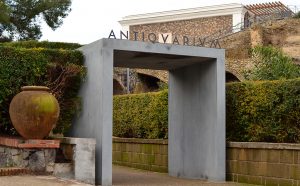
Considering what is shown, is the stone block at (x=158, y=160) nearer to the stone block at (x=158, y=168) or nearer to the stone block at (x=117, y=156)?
the stone block at (x=158, y=168)

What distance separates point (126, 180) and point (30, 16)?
2052 centimetres

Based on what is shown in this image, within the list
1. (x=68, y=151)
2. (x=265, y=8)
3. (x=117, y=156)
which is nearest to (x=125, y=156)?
(x=117, y=156)

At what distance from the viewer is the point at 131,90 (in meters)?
32.6

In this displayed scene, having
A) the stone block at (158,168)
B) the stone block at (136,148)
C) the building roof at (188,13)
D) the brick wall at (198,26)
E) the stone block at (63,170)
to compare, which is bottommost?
the stone block at (158,168)

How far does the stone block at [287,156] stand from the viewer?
1086 cm

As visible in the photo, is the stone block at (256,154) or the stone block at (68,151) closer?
the stone block at (68,151)

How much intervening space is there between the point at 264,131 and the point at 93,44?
424cm

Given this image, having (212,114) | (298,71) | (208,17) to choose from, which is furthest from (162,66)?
(208,17)

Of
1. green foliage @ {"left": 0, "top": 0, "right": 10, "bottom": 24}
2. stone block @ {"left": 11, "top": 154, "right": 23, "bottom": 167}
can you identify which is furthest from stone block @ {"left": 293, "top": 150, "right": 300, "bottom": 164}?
green foliage @ {"left": 0, "top": 0, "right": 10, "bottom": 24}

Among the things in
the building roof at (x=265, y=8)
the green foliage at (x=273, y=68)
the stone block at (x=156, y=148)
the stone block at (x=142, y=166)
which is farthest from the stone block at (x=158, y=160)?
the building roof at (x=265, y=8)

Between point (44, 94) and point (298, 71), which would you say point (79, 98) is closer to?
point (44, 94)

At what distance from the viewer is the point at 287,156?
1096cm

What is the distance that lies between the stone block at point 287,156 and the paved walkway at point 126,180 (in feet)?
4.13

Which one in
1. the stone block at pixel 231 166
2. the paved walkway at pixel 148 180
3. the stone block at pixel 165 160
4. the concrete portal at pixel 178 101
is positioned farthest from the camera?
the stone block at pixel 165 160
